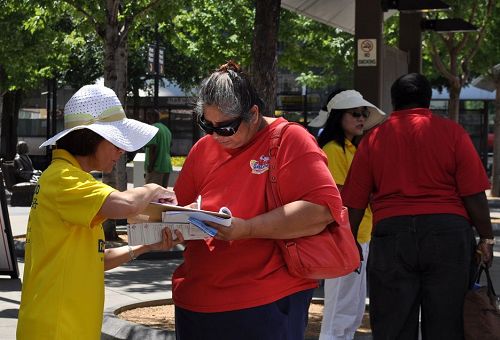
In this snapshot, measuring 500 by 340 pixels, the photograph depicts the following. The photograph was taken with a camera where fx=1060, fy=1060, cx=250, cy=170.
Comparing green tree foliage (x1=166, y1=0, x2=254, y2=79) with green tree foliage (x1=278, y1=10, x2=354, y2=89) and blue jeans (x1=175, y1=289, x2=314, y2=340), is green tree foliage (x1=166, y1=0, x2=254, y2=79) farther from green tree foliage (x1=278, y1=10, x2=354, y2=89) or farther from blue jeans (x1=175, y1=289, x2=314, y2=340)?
blue jeans (x1=175, y1=289, x2=314, y2=340)

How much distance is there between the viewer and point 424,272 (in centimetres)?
559

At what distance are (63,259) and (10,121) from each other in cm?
3815

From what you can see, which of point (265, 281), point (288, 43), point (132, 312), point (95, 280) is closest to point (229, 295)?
point (265, 281)

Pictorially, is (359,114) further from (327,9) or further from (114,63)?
(114,63)

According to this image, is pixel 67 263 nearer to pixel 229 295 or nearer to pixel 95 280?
pixel 95 280

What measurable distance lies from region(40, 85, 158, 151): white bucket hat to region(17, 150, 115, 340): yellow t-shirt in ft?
0.59

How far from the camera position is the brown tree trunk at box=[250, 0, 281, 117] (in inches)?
404

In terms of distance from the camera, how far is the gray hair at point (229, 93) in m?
3.81

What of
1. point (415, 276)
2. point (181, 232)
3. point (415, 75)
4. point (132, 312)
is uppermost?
point (415, 75)

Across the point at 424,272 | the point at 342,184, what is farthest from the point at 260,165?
the point at 342,184

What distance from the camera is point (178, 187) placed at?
4.14 meters

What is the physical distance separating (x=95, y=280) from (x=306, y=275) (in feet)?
2.47

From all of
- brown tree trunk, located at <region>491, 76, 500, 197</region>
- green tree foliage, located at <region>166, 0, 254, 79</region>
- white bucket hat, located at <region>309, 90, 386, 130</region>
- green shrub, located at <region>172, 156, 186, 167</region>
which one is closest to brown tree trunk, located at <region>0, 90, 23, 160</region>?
green shrub, located at <region>172, 156, 186, 167</region>

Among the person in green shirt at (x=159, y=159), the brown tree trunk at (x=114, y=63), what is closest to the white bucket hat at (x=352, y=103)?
the brown tree trunk at (x=114, y=63)
